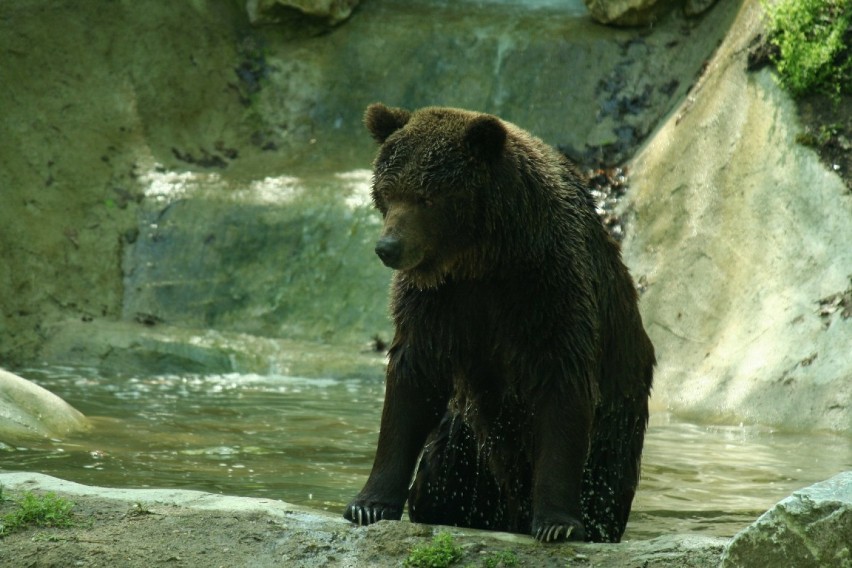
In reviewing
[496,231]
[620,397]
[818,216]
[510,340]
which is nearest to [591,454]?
[620,397]

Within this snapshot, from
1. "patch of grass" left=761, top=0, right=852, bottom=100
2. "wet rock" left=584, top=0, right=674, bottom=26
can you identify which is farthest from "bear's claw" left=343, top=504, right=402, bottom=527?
"wet rock" left=584, top=0, right=674, bottom=26

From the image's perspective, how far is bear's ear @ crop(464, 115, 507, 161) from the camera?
5.54m

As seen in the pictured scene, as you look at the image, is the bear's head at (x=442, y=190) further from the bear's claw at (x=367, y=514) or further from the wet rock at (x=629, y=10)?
the wet rock at (x=629, y=10)

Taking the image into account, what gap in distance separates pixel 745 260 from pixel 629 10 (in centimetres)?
551

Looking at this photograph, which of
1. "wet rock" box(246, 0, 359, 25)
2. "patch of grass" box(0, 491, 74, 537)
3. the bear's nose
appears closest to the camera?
"patch of grass" box(0, 491, 74, 537)

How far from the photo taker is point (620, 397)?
20.3 ft

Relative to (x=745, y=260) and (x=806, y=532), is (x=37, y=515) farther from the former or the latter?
(x=745, y=260)

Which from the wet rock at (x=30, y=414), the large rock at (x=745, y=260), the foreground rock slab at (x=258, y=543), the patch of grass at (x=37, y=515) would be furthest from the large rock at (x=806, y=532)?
the wet rock at (x=30, y=414)

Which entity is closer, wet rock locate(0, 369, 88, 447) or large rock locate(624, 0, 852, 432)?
wet rock locate(0, 369, 88, 447)

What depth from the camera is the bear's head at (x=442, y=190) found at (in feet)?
18.2

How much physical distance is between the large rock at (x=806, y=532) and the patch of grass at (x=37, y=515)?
285 cm

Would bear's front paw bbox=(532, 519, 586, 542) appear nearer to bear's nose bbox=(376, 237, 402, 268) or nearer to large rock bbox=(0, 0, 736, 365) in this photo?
bear's nose bbox=(376, 237, 402, 268)

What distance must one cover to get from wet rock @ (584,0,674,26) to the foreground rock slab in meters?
11.7

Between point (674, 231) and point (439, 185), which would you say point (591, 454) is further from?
point (674, 231)
